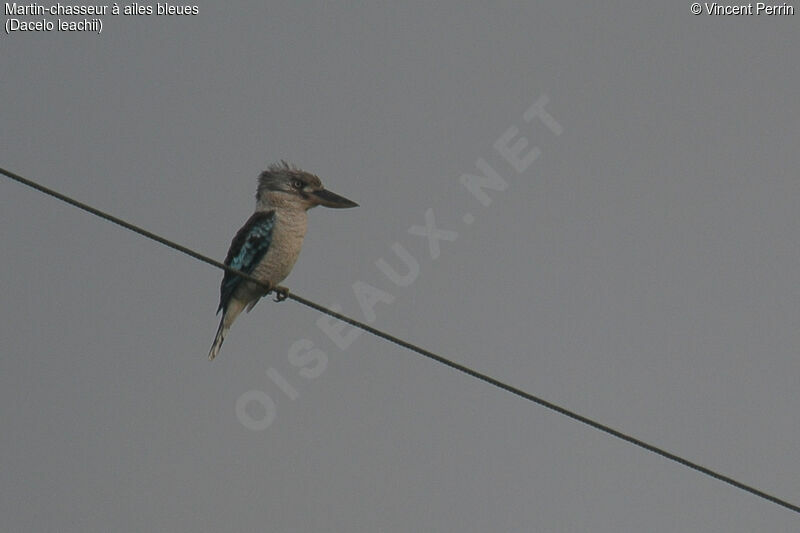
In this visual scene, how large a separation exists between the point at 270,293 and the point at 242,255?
0.38 meters

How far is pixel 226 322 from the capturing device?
29.8 feet

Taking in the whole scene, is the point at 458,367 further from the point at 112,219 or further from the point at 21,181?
the point at 21,181

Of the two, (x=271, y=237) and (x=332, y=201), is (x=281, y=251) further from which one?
(x=332, y=201)

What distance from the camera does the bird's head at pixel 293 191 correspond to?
9.08 meters

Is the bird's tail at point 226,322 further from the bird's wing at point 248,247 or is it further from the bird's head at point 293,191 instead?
the bird's head at point 293,191

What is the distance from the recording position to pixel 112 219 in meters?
4.95

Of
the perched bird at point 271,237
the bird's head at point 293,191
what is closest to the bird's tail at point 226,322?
the perched bird at point 271,237

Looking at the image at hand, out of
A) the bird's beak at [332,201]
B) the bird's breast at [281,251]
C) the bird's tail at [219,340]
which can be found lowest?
the bird's tail at [219,340]

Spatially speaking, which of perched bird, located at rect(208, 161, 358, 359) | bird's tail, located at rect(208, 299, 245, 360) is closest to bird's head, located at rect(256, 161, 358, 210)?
perched bird, located at rect(208, 161, 358, 359)

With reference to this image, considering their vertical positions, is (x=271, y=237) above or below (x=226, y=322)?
above

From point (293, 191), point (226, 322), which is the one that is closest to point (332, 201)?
point (293, 191)

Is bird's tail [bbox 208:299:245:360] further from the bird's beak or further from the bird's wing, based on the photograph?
the bird's beak

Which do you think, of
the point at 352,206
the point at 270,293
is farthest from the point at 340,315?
the point at 352,206

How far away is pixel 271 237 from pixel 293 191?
0.57 m
